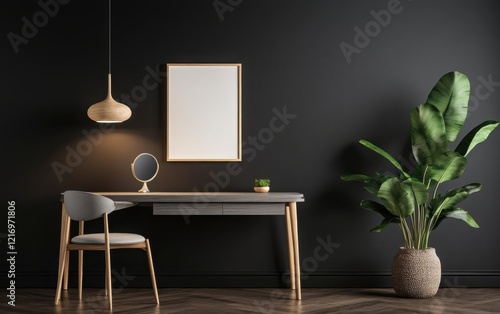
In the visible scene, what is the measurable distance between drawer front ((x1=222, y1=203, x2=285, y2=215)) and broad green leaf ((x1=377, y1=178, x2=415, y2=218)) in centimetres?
70

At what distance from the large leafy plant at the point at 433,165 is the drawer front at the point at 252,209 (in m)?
0.60

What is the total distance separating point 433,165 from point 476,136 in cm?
39

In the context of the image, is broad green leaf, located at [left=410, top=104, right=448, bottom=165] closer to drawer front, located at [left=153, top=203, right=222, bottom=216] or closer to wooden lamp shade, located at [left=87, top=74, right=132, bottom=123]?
drawer front, located at [left=153, top=203, right=222, bottom=216]

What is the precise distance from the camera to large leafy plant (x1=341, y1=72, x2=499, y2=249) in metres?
4.65

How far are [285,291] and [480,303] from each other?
136 centimetres

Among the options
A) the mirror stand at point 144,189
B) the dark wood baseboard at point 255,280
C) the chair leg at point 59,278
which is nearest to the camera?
the chair leg at point 59,278

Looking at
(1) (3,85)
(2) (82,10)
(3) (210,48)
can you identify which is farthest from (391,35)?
(1) (3,85)

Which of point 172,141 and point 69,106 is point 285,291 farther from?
point 69,106

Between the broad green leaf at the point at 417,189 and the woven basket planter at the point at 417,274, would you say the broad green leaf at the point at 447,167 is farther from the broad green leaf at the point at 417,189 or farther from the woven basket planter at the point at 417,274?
the woven basket planter at the point at 417,274

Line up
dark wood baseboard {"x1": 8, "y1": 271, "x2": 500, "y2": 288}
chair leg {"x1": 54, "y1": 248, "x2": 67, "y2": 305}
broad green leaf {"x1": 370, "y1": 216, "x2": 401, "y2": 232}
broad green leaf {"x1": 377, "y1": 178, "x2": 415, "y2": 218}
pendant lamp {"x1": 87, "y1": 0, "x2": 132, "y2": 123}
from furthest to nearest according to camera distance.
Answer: dark wood baseboard {"x1": 8, "y1": 271, "x2": 500, "y2": 288} → pendant lamp {"x1": 87, "y1": 0, "x2": 132, "y2": 123} → broad green leaf {"x1": 370, "y1": 216, "x2": 401, "y2": 232} → broad green leaf {"x1": 377, "y1": 178, "x2": 415, "y2": 218} → chair leg {"x1": 54, "y1": 248, "x2": 67, "y2": 305}

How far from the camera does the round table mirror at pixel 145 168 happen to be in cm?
505

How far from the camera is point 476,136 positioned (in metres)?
4.75

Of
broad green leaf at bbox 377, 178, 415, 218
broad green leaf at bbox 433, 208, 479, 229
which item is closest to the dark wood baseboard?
broad green leaf at bbox 433, 208, 479, 229

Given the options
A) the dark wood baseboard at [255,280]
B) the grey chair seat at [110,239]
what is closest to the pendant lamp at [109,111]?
the grey chair seat at [110,239]
